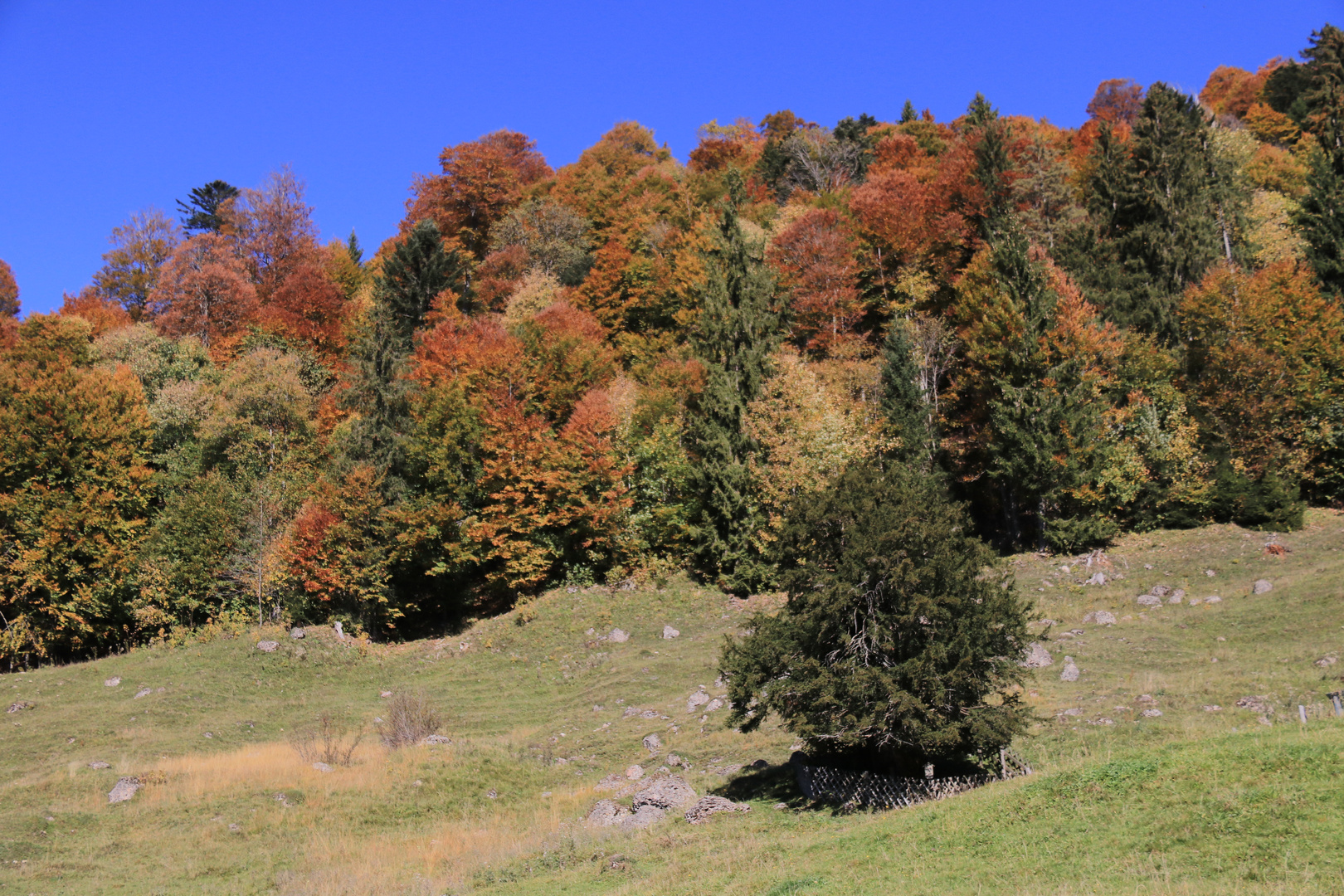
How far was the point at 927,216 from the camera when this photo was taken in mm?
51031

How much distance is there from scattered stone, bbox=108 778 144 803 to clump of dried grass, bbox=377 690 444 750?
20.2 ft

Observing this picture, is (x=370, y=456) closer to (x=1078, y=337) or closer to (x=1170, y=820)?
(x=1078, y=337)

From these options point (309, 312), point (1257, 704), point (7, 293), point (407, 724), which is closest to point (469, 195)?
point (309, 312)

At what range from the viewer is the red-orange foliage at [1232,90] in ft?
267

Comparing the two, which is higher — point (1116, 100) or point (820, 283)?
point (1116, 100)

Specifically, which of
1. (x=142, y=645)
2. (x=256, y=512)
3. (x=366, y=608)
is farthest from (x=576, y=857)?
(x=142, y=645)

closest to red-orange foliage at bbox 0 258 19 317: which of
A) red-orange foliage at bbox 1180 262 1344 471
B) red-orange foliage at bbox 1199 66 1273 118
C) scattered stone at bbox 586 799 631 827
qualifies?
scattered stone at bbox 586 799 631 827

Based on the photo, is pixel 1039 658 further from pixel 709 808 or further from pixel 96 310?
pixel 96 310

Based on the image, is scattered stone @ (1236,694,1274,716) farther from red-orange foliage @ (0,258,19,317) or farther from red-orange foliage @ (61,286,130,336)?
red-orange foliage @ (0,258,19,317)

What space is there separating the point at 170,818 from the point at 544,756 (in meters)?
8.93

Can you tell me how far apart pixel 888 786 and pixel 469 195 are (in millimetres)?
67194

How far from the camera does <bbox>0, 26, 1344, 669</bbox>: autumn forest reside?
38281 mm

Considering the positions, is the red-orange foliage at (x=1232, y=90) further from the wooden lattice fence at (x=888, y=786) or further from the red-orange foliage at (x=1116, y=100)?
the wooden lattice fence at (x=888, y=786)

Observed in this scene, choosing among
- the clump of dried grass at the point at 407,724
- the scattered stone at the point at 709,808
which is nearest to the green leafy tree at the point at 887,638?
the scattered stone at the point at 709,808
